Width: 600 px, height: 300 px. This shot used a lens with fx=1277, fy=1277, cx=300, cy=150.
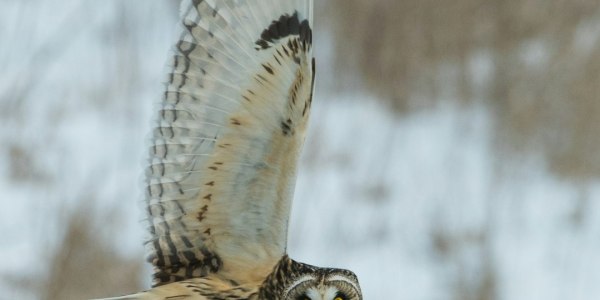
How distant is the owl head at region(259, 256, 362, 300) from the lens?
3.54m

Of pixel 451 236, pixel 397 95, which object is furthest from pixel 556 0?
pixel 451 236

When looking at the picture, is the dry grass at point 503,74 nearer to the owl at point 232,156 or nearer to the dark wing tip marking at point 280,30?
the owl at point 232,156

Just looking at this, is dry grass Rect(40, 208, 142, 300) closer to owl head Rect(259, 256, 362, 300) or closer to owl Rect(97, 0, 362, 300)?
owl Rect(97, 0, 362, 300)

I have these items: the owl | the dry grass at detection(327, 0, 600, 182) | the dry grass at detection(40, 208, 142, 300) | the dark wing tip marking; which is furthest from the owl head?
the dry grass at detection(327, 0, 600, 182)

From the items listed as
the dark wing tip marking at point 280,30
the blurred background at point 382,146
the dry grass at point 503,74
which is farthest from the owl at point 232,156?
the dry grass at point 503,74

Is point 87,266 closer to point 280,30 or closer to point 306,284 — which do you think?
point 306,284

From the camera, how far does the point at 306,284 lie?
3547 millimetres

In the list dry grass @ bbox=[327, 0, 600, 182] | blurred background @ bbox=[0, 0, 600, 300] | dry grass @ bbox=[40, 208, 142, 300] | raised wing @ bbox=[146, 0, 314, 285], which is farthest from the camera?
dry grass @ bbox=[327, 0, 600, 182]

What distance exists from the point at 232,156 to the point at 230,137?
0.06 metres

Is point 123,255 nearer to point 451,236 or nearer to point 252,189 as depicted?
point 451,236

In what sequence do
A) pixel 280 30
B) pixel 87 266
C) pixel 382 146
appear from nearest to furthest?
1. pixel 280 30
2. pixel 87 266
3. pixel 382 146

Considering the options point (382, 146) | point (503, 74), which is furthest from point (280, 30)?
point (503, 74)

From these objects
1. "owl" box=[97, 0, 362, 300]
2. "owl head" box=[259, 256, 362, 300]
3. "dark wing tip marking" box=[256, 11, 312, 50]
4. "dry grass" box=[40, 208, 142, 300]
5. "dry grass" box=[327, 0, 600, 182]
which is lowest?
"dry grass" box=[40, 208, 142, 300]

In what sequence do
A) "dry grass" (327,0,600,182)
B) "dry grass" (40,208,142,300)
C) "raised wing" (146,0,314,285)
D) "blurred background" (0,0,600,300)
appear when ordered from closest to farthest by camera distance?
1. "raised wing" (146,0,314,285)
2. "dry grass" (40,208,142,300)
3. "blurred background" (0,0,600,300)
4. "dry grass" (327,0,600,182)
